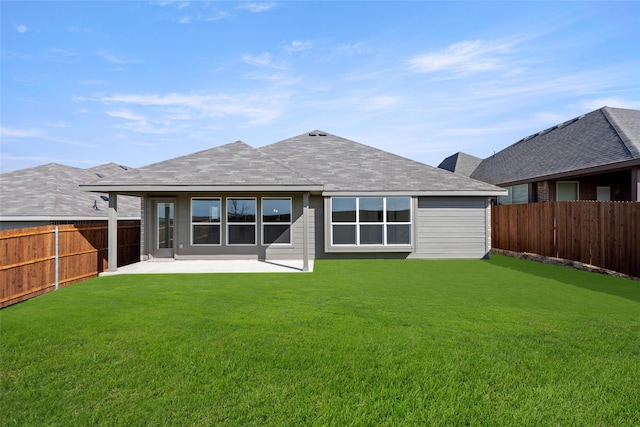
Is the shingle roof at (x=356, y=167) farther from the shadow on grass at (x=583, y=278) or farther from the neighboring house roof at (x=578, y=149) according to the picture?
the neighboring house roof at (x=578, y=149)

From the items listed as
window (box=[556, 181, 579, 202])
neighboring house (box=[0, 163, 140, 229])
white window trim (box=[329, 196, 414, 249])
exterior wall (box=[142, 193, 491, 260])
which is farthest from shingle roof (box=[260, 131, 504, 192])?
neighboring house (box=[0, 163, 140, 229])

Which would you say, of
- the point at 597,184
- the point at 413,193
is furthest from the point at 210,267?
the point at 597,184

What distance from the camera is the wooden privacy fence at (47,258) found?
7223mm

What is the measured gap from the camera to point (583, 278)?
9.41 metres

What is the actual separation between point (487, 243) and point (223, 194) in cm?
1037

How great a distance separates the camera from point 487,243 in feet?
45.8

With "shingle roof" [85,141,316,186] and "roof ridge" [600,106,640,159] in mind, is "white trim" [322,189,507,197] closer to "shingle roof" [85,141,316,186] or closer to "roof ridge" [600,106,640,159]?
"shingle roof" [85,141,316,186]

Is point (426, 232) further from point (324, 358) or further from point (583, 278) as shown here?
point (324, 358)

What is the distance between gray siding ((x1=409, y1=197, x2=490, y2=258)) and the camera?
45.8 ft

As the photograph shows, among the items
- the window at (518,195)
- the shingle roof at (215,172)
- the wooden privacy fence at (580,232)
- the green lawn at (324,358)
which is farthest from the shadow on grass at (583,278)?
the shingle roof at (215,172)

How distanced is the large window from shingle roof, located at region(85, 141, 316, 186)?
2493mm

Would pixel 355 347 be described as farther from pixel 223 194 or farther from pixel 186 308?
pixel 223 194

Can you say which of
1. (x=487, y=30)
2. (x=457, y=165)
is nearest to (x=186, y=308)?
(x=487, y=30)

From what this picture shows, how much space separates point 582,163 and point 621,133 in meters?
2.01
